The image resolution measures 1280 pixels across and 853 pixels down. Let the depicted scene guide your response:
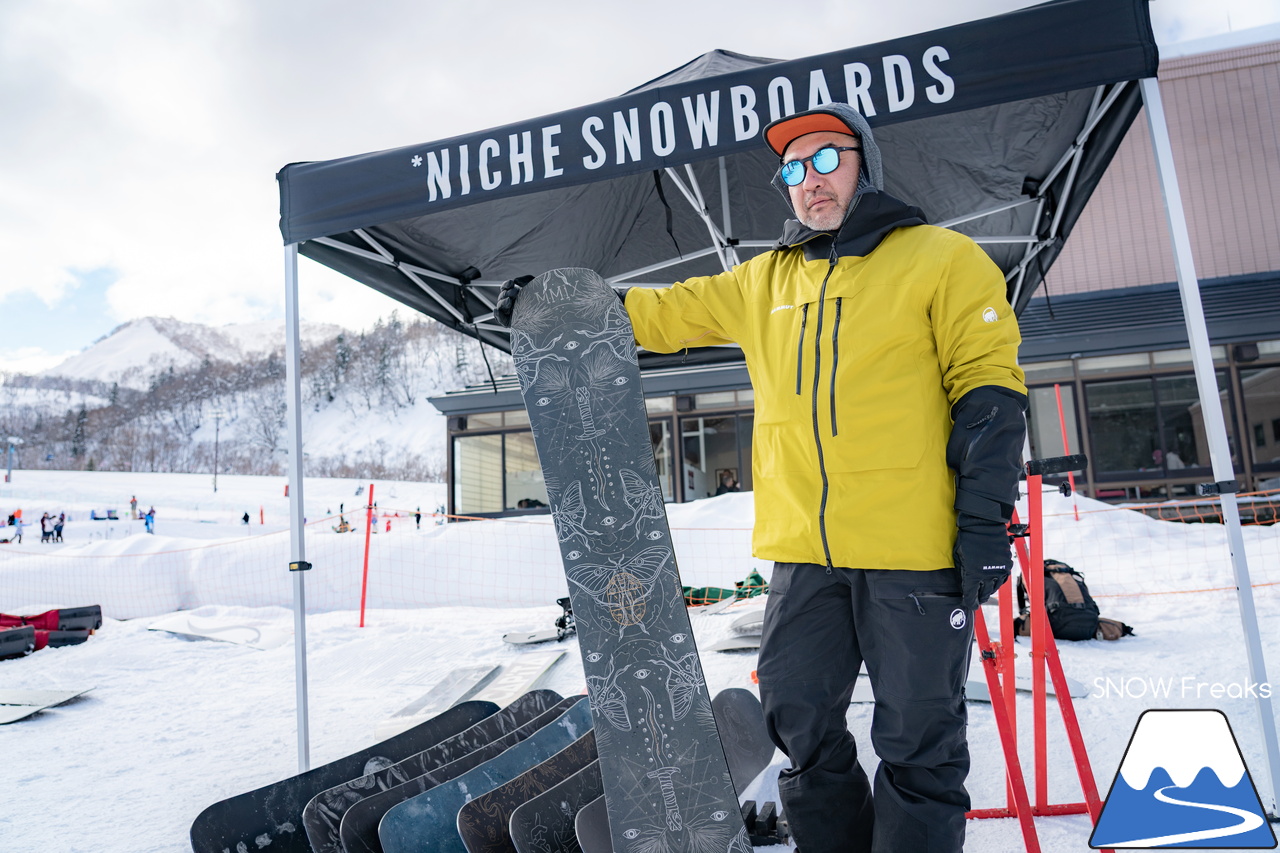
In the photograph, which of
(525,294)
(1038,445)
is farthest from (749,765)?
(1038,445)

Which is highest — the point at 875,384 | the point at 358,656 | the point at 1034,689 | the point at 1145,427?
the point at 1145,427

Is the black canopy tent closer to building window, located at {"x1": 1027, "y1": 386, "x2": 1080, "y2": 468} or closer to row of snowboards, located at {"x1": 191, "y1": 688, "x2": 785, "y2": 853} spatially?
row of snowboards, located at {"x1": 191, "y1": 688, "x2": 785, "y2": 853}

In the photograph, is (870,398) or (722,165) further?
(722,165)

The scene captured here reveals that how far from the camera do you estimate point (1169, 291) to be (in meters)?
12.8

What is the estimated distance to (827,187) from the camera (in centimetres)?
161

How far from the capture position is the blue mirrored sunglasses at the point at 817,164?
1.59m

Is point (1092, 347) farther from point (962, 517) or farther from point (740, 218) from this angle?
point (962, 517)

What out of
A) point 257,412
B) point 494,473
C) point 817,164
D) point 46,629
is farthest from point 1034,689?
point 257,412

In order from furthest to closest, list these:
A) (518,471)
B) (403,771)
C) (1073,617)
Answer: (518,471), (1073,617), (403,771)

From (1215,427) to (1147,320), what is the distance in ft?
40.1

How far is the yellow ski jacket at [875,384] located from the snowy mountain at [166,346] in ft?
Result: 418

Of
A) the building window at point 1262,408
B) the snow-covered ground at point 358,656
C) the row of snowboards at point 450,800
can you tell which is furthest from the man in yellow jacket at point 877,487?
the building window at point 1262,408

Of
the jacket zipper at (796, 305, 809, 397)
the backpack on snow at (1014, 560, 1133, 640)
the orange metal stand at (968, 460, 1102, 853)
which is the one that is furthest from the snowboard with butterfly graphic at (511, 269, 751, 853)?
the backpack on snow at (1014, 560, 1133, 640)

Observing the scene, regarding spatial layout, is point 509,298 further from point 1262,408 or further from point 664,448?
point 1262,408
